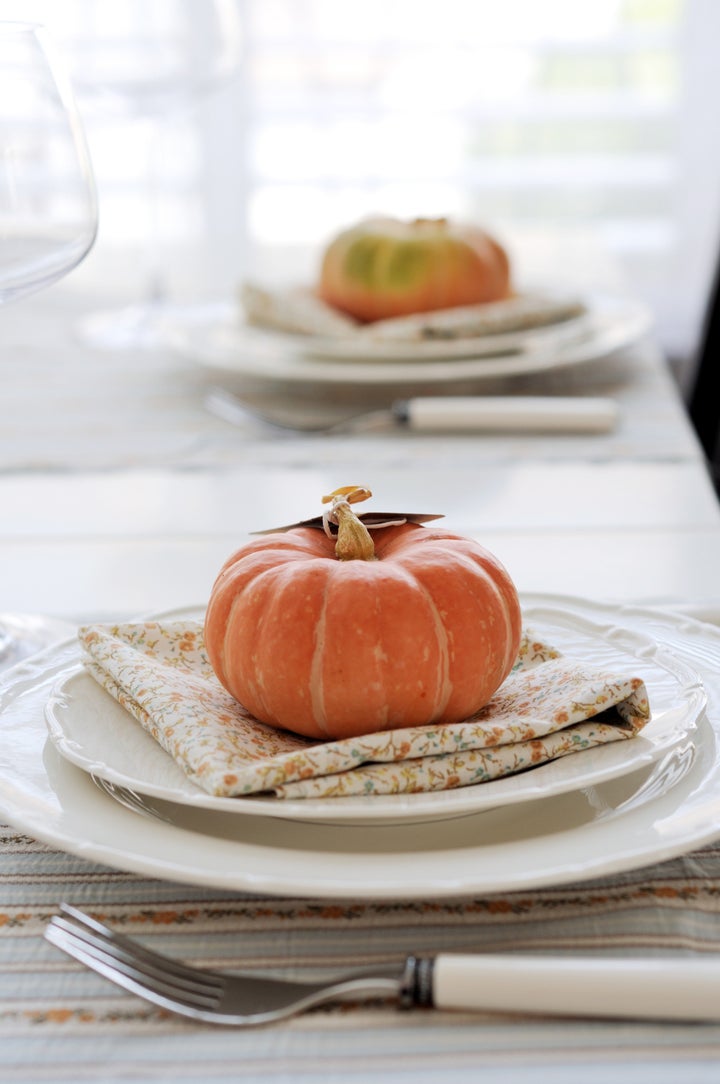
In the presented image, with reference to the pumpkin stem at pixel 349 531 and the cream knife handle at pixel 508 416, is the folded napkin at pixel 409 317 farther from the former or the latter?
the pumpkin stem at pixel 349 531

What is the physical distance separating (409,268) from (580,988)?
967 millimetres

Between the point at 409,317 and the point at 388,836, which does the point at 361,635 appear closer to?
the point at 388,836

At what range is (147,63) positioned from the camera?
148cm

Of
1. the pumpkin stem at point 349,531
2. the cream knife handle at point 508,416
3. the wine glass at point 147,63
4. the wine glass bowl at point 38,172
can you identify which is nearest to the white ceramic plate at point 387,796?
the pumpkin stem at point 349,531

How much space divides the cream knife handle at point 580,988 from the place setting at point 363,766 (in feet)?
0.09

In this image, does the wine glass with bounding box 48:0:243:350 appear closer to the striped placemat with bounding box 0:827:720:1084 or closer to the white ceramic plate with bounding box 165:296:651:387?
the white ceramic plate with bounding box 165:296:651:387

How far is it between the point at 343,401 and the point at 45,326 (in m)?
0.51

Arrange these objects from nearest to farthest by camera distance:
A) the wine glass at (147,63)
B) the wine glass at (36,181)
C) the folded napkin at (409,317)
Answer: the wine glass at (36,181) < the folded napkin at (409,317) < the wine glass at (147,63)

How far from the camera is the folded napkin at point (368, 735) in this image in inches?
18.1

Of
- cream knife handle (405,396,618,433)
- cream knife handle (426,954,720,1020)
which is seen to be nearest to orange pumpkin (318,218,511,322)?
cream knife handle (405,396,618,433)

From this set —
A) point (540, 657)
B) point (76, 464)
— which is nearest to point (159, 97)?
point (76, 464)

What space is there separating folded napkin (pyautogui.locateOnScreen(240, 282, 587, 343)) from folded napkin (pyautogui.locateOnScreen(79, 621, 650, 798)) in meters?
0.71

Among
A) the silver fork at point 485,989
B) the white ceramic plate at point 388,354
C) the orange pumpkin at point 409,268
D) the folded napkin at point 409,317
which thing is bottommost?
the silver fork at point 485,989

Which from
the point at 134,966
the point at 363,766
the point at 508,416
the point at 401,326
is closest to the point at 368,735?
the point at 363,766
